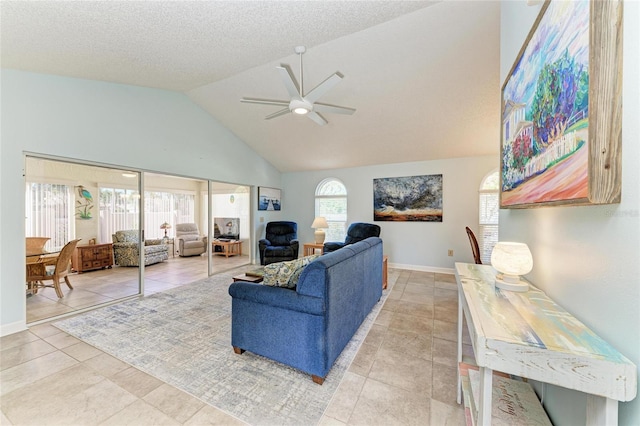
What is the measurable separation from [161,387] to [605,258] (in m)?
2.68

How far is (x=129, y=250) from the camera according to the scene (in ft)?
14.8

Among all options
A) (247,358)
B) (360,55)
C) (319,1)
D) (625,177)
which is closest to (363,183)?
(360,55)

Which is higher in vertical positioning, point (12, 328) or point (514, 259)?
point (514, 259)

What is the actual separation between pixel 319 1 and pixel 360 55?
40.0 inches

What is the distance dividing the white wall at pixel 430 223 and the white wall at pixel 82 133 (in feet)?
11.1

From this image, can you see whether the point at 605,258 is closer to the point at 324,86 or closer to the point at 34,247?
the point at 324,86

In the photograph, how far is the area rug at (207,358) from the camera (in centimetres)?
163

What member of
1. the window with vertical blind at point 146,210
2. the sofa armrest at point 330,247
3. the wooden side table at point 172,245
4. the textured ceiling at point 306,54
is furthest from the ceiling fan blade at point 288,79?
the wooden side table at point 172,245

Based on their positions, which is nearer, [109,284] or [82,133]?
[82,133]

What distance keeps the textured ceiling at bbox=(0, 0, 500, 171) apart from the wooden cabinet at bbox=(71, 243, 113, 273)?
2.78 metres

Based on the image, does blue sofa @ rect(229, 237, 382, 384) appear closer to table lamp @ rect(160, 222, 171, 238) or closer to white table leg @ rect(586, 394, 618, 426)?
white table leg @ rect(586, 394, 618, 426)

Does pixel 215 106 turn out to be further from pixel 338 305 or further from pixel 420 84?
pixel 338 305

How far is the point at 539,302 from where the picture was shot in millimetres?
1107

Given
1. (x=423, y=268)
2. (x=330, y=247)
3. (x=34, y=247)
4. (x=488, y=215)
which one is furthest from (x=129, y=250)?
(x=488, y=215)
